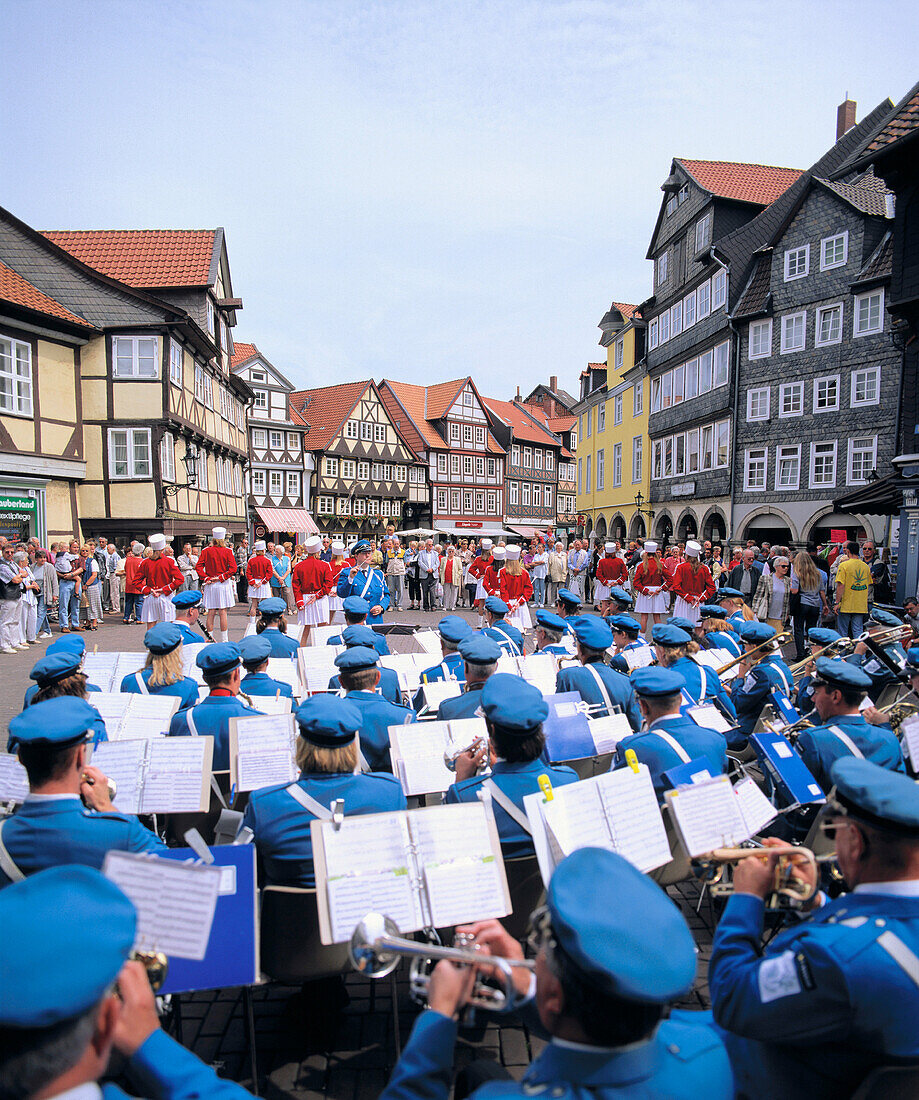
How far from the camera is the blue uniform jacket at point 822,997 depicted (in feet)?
5.38

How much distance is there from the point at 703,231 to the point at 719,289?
132 inches

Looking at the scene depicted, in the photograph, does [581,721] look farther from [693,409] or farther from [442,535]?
Result: [442,535]

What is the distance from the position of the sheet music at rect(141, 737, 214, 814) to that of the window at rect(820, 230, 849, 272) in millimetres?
25796

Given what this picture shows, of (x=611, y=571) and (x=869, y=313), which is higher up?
(x=869, y=313)

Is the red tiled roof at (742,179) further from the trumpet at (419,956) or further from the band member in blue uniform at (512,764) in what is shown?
the trumpet at (419,956)

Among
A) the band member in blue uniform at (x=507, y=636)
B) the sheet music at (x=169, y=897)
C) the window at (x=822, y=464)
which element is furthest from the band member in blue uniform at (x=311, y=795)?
the window at (x=822, y=464)

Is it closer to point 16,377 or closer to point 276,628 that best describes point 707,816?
point 276,628

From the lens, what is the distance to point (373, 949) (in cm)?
168

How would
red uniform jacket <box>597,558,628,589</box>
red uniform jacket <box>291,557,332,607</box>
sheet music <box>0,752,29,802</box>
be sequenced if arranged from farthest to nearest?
red uniform jacket <box>597,558,628,589</box> < red uniform jacket <box>291,557,332,607</box> < sheet music <box>0,752,29,802</box>

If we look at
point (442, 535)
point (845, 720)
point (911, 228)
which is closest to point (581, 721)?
point (845, 720)

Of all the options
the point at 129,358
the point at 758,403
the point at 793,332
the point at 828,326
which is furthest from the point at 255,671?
the point at 758,403

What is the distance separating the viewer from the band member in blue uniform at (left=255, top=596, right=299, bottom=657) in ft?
24.3

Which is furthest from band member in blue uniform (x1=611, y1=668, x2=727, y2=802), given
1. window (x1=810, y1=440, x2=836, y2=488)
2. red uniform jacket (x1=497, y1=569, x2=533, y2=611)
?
window (x1=810, y1=440, x2=836, y2=488)

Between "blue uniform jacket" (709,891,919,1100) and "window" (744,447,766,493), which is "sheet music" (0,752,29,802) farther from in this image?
"window" (744,447,766,493)
